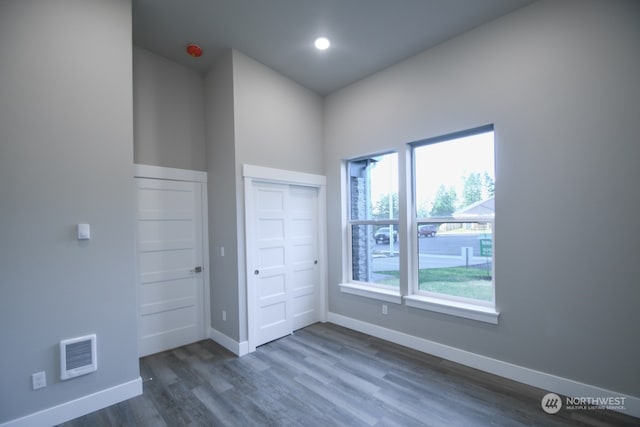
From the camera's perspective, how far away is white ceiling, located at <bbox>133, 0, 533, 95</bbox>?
8.20ft

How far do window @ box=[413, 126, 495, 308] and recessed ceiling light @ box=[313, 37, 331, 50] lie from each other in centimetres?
152

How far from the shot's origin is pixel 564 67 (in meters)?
2.31

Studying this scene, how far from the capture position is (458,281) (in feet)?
9.91

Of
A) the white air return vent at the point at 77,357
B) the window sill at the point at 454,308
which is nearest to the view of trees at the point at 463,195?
the window sill at the point at 454,308

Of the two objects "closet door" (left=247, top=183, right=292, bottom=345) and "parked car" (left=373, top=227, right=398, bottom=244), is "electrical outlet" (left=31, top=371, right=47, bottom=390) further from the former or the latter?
"parked car" (left=373, top=227, right=398, bottom=244)

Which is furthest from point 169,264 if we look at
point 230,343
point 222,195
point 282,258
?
point 282,258

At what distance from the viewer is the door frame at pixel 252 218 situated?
10.4 ft

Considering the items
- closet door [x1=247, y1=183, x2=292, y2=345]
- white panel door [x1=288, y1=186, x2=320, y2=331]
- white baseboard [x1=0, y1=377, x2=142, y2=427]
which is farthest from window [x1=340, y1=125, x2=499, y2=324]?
white baseboard [x1=0, y1=377, x2=142, y2=427]

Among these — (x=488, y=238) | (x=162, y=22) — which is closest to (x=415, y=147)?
(x=488, y=238)

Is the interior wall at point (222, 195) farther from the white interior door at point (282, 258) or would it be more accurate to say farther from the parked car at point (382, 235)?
the parked car at point (382, 235)

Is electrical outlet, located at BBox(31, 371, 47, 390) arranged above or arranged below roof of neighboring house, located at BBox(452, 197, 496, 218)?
below

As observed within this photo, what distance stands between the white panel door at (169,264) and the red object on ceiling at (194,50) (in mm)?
1461

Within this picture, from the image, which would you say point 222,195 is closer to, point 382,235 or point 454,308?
point 382,235

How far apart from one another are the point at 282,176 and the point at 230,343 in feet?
6.79
